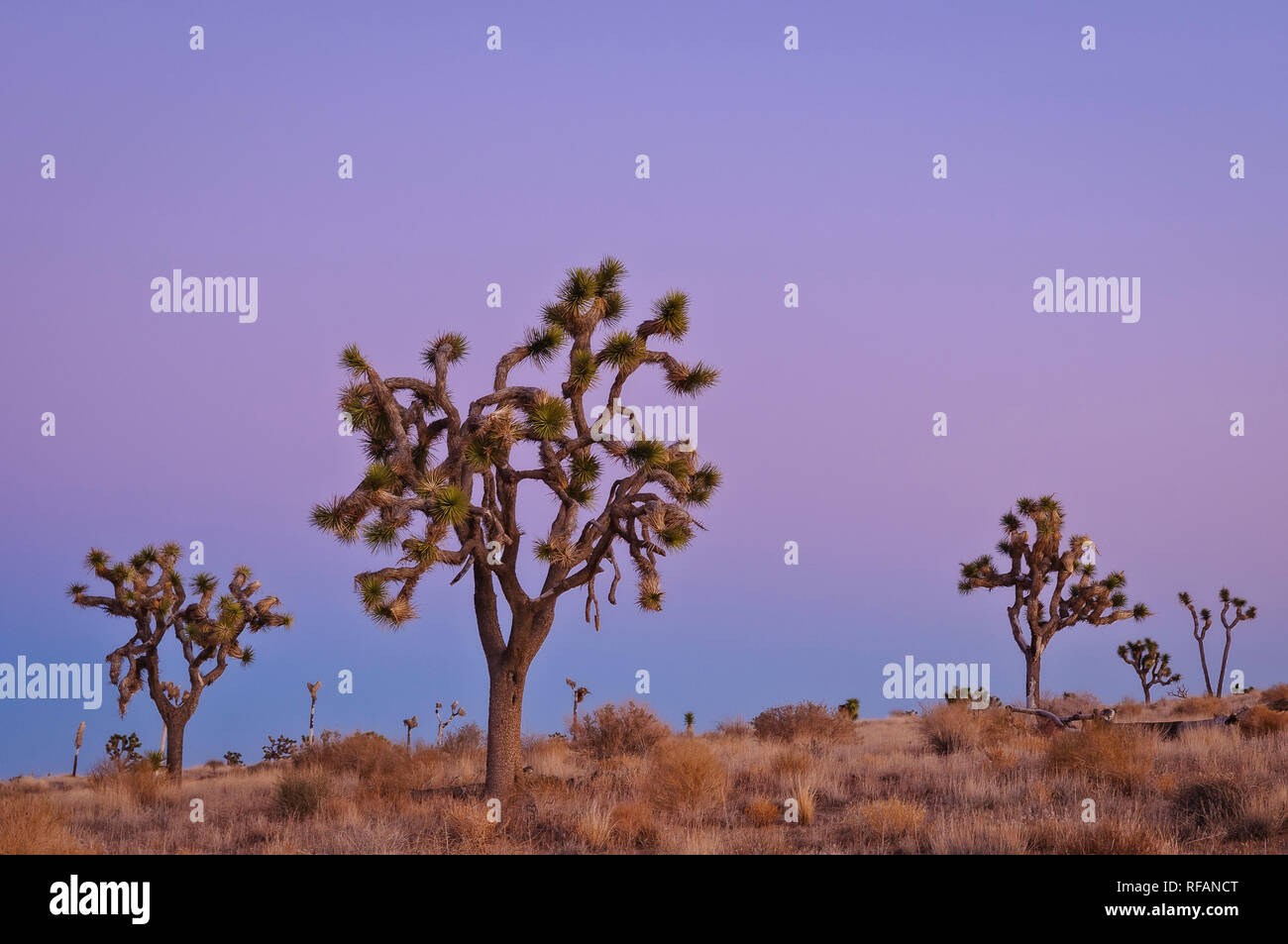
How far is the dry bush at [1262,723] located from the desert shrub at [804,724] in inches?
354

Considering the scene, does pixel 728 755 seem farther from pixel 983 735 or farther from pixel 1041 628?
pixel 1041 628

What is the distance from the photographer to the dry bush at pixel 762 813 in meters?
15.2

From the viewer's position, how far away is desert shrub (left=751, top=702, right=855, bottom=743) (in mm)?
27125

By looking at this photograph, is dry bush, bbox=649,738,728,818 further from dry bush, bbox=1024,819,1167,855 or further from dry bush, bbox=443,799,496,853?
dry bush, bbox=1024,819,1167,855

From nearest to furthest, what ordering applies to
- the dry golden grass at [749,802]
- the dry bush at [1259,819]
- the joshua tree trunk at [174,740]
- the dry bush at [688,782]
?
1. the dry bush at [1259,819]
2. the dry golden grass at [749,802]
3. the dry bush at [688,782]
4. the joshua tree trunk at [174,740]

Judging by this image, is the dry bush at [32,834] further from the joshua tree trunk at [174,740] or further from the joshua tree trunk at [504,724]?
the joshua tree trunk at [174,740]

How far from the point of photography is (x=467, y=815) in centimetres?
1419

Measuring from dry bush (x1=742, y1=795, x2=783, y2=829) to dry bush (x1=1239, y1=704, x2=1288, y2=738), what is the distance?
12.7 metres

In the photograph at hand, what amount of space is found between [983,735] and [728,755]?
568cm

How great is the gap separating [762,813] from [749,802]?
93 centimetres

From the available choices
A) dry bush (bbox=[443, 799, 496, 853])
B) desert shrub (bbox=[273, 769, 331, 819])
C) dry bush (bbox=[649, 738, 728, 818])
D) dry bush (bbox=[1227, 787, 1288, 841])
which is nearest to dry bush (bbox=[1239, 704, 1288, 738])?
dry bush (bbox=[1227, 787, 1288, 841])

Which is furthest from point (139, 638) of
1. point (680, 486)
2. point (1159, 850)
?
point (1159, 850)

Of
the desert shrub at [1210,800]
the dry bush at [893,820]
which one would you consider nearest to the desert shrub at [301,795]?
the dry bush at [893,820]

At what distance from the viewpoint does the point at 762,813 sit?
15164 mm
